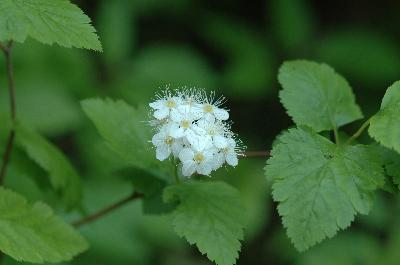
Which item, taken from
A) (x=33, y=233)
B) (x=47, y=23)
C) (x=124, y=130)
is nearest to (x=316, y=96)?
(x=124, y=130)

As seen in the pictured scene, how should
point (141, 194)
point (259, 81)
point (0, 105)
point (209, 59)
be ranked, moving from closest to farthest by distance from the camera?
point (141, 194), point (0, 105), point (259, 81), point (209, 59)

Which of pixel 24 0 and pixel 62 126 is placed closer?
pixel 24 0

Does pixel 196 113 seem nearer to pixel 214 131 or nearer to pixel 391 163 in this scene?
pixel 214 131

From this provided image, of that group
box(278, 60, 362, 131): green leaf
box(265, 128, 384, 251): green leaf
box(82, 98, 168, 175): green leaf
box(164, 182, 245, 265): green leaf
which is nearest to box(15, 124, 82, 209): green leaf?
box(82, 98, 168, 175): green leaf

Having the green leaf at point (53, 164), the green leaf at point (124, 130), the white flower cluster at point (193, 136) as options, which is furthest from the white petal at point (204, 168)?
the green leaf at point (53, 164)

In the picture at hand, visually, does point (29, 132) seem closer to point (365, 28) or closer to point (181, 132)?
point (181, 132)

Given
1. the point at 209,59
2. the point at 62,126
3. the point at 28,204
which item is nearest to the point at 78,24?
the point at 28,204

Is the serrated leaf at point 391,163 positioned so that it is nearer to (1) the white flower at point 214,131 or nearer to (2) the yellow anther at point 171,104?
(1) the white flower at point 214,131
